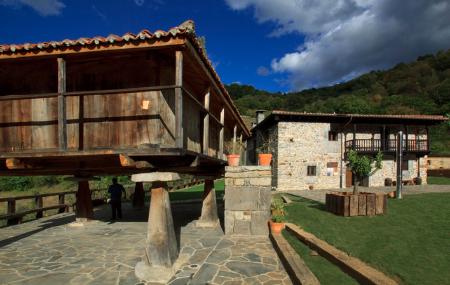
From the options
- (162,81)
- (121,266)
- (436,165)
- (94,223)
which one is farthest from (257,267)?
(436,165)

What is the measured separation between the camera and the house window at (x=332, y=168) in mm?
21006

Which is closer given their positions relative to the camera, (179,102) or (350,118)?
(179,102)

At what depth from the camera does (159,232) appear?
536 centimetres

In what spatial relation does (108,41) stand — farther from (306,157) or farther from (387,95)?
(387,95)

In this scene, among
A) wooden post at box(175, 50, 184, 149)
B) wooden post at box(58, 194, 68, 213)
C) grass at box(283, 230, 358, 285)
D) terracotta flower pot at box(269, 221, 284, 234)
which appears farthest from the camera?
wooden post at box(58, 194, 68, 213)

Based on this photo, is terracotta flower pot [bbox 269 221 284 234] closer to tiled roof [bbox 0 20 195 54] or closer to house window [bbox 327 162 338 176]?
tiled roof [bbox 0 20 195 54]

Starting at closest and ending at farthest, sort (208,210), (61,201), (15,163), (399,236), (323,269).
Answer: (323,269)
(15,163)
(399,236)
(208,210)
(61,201)

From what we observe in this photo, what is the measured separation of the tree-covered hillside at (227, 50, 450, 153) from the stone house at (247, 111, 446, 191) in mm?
14156

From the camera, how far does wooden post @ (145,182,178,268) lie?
5.34 meters

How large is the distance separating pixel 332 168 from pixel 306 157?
2.18m

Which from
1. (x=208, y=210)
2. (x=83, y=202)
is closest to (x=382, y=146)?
(x=208, y=210)

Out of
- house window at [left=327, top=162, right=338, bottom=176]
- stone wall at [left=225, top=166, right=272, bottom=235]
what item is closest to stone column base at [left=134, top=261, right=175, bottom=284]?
stone wall at [left=225, top=166, right=272, bottom=235]

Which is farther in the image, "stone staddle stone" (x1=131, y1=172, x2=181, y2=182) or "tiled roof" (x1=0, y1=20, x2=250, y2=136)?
"stone staddle stone" (x1=131, y1=172, x2=181, y2=182)

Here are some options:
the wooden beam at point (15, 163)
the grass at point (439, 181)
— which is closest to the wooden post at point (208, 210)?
the wooden beam at point (15, 163)
